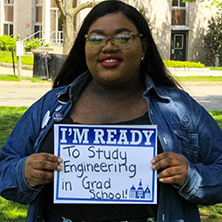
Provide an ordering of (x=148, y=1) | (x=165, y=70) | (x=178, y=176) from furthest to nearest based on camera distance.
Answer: (x=148, y=1)
(x=165, y=70)
(x=178, y=176)

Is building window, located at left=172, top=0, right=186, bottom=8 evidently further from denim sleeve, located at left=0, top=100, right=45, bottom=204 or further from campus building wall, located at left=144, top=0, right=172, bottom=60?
denim sleeve, located at left=0, top=100, right=45, bottom=204

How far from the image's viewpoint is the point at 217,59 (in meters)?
36.4

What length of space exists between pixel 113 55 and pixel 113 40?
69 millimetres

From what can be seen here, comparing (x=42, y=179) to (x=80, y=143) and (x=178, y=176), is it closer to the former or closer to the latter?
(x=80, y=143)

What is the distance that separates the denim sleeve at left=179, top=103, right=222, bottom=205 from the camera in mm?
2297

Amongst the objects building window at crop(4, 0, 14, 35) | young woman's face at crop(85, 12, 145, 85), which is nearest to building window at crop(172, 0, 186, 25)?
building window at crop(4, 0, 14, 35)

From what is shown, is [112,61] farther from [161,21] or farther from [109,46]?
[161,21]

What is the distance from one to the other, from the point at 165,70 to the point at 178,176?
716mm

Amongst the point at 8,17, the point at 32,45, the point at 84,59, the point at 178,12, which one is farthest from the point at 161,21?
the point at 84,59

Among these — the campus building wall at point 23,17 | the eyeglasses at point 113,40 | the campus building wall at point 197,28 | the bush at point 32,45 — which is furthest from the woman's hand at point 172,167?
the campus building wall at point 23,17

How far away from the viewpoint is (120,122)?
8.05 ft

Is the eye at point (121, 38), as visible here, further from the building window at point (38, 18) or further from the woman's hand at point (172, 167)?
the building window at point (38, 18)

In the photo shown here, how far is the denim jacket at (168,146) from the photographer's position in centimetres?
233

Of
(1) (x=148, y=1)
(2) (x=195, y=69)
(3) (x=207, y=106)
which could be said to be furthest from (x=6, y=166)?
(1) (x=148, y=1)
